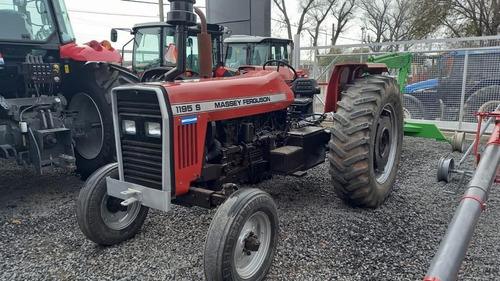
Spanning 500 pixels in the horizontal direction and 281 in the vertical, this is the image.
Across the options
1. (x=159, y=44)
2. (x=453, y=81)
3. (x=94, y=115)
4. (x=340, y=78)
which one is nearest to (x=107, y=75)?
(x=94, y=115)

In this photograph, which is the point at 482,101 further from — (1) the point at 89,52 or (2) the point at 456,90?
(1) the point at 89,52

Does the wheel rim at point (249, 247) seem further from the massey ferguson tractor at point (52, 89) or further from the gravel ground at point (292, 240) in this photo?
the massey ferguson tractor at point (52, 89)

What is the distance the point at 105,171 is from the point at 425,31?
817 inches

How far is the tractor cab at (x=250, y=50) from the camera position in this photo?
9562mm

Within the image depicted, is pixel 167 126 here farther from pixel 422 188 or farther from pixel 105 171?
pixel 422 188

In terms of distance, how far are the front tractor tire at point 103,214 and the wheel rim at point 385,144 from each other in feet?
7.89

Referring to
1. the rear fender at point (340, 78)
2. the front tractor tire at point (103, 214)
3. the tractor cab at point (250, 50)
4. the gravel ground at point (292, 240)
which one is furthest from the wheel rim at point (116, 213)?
the tractor cab at point (250, 50)

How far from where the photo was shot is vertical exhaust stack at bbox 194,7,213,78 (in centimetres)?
286

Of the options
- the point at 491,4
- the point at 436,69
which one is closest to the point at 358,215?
the point at 436,69

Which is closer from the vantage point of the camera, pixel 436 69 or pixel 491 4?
pixel 436 69

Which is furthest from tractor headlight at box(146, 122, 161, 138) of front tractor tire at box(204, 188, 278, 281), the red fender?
the red fender

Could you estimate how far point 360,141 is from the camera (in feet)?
11.1

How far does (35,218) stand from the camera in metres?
3.73

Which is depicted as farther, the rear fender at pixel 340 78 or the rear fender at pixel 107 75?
the rear fender at pixel 107 75
